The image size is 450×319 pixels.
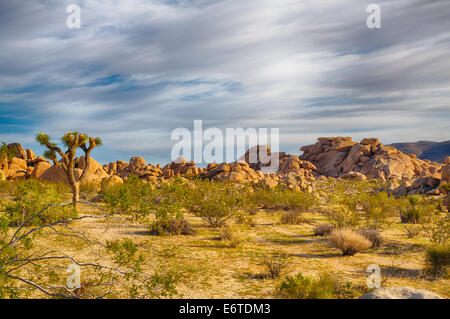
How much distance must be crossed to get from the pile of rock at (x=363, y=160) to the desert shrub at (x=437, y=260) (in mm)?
57942

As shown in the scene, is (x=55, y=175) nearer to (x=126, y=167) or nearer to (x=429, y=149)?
(x=126, y=167)

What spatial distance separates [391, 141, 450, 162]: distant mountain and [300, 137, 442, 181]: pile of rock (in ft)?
311

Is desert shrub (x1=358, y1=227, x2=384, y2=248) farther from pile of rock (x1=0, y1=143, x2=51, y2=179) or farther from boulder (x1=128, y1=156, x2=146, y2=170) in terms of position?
boulder (x1=128, y1=156, x2=146, y2=170)

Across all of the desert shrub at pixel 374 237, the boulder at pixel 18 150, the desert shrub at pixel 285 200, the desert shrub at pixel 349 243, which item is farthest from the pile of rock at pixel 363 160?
the boulder at pixel 18 150

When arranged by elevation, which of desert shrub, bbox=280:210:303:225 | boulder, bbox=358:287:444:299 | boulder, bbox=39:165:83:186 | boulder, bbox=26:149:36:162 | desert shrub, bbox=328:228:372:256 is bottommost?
desert shrub, bbox=280:210:303:225

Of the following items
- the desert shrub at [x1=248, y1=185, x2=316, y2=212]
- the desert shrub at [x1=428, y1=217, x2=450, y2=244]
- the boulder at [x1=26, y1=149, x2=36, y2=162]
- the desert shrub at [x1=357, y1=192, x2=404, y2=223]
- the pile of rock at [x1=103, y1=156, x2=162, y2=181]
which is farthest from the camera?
the pile of rock at [x1=103, y1=156, x2=162, y2=181]

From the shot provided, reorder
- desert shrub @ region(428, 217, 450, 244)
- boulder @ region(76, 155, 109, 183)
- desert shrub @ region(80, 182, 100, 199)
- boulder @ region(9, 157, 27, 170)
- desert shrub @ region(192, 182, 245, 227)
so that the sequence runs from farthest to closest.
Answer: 1. boulder @ region(9, 157, 27, 170)
2. boulder @ region(76, 155, 109, 183)
3. desert shrub @ region(80, 182, 100, 199)
4. desert shrub @ region(192, 182, 245, 227)
5. desert shrub @ region(428, 217, 450, 244)

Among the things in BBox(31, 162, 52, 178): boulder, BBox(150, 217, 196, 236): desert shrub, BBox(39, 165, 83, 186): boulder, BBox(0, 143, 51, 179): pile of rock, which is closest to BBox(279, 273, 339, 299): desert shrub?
BBox(150, 217, 196, 236): desert shrub

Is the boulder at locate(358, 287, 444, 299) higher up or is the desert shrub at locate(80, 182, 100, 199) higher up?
the boulder at locate(358, 287, 444, 299)

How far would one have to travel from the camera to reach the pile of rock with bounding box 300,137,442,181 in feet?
220

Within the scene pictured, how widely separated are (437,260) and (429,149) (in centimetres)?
19218

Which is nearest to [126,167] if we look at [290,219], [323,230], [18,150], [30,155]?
[30,155]

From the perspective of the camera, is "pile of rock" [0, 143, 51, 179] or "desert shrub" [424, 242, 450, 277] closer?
"desert shrub" [424, 242, 450, 277]

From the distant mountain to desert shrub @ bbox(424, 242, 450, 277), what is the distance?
554 ft
